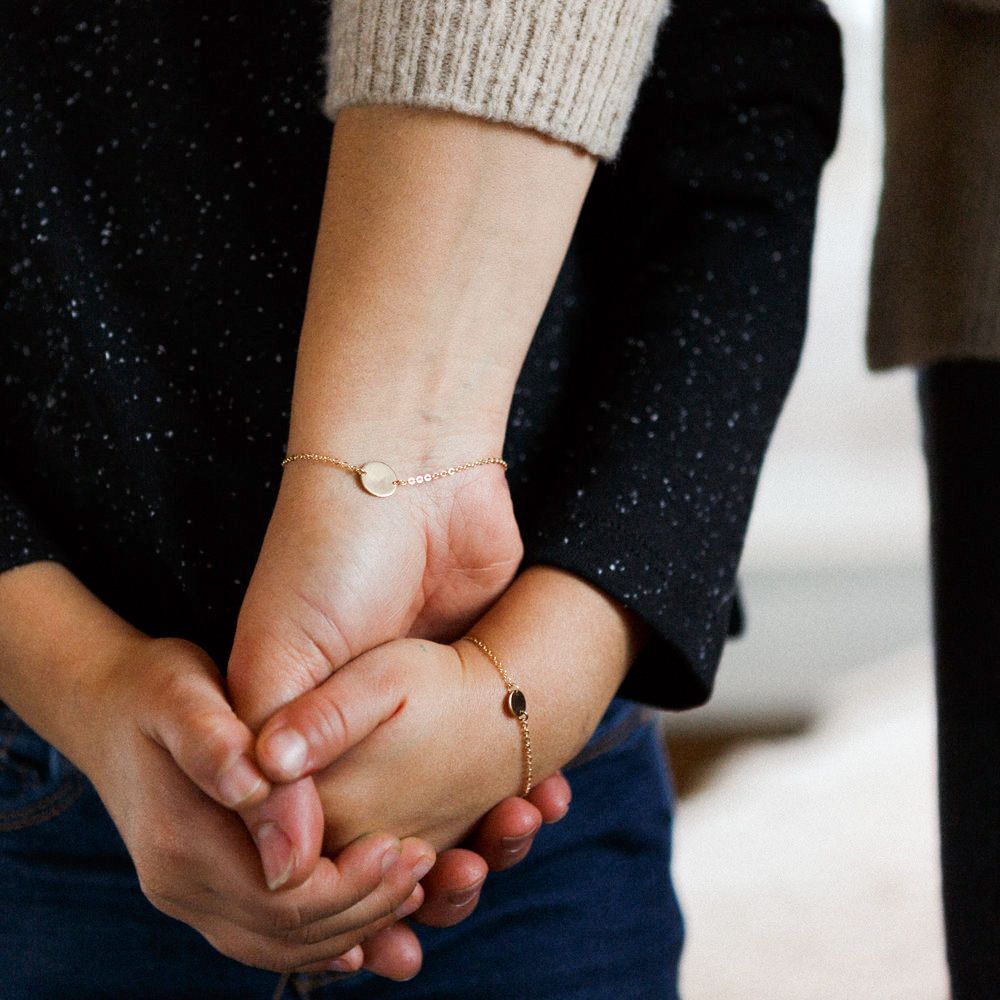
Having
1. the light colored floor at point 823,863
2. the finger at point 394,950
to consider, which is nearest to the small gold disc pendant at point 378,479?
the finger at point 394,950

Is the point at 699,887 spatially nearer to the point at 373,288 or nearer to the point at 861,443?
the point at 861,443

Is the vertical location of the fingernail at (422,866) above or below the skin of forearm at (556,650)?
below

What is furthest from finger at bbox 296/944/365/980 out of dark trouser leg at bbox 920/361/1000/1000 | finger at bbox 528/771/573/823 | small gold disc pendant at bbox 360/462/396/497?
dark trouser leg at bbox 920/361/1000/1000

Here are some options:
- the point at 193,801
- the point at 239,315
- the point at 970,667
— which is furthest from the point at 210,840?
the point at 970,667

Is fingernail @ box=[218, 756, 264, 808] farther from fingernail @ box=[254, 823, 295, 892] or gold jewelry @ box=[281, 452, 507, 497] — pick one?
gold jewelry @ box=[281, 452, 507, 497]

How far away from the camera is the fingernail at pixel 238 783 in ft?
1.43

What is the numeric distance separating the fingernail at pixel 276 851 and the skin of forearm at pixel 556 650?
0.36 ft

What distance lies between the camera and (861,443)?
73.4 inches

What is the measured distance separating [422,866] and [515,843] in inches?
2.2

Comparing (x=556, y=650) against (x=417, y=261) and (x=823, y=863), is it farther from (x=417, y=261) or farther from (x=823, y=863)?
(x=823, y=863)

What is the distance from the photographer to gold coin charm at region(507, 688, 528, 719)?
0.50 meters

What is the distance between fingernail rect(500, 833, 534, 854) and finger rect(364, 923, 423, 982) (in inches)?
2.7

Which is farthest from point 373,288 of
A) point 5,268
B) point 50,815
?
point 50,815

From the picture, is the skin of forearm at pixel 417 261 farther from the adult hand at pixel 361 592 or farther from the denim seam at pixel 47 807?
the denim seam at pixel 47 807
